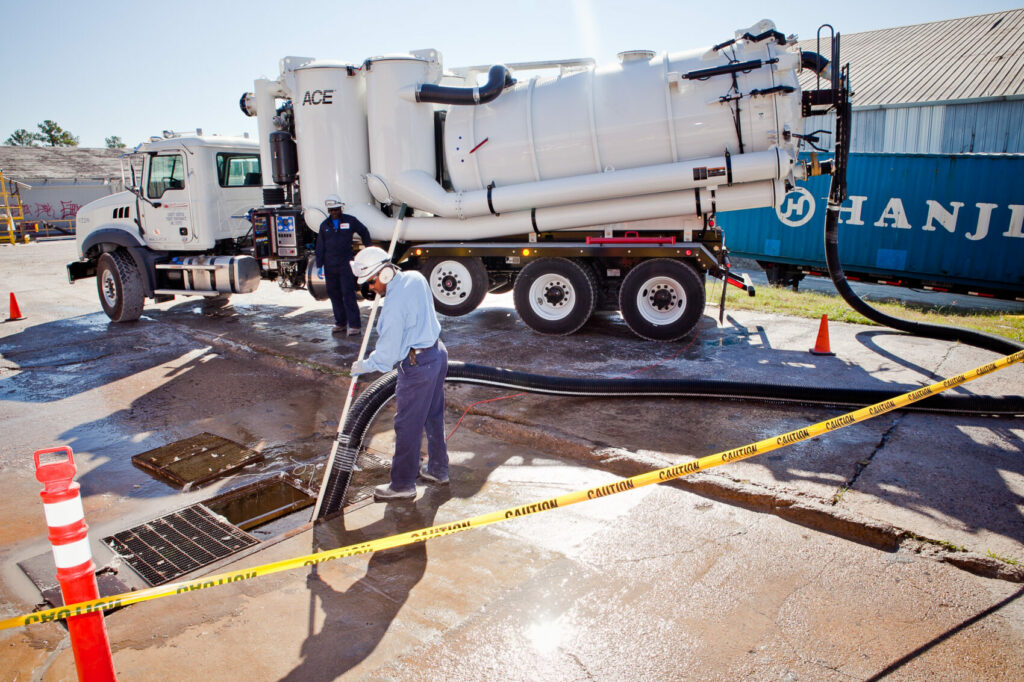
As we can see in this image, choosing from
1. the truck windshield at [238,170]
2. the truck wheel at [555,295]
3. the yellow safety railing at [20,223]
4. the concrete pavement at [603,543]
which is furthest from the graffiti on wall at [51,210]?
the truck wheel at [555,295]

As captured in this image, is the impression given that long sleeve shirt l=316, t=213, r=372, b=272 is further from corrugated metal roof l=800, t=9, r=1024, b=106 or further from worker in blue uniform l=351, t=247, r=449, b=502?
corrugated metal roof l=800, t=9, r=1024, b=106

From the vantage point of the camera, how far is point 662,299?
904cm

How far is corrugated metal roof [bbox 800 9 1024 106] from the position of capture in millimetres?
20641

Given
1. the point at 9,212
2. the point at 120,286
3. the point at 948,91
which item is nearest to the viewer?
the point at 120,286

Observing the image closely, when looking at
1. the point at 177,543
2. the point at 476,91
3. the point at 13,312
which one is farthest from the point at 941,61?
the point at 13,312

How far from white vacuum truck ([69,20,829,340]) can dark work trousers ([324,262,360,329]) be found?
3.34 feet

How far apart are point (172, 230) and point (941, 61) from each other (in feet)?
81.9

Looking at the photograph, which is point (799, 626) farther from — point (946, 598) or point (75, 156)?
point (75, 156)

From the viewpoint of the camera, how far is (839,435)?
19.1 ft

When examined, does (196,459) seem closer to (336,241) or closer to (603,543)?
(603,543)

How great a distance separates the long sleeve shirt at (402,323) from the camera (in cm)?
460

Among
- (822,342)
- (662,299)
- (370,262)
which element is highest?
(370,262)

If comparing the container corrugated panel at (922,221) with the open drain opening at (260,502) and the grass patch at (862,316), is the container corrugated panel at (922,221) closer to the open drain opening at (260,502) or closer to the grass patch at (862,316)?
the grass patch at (862,316)

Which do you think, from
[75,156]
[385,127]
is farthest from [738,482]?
[75,156]
